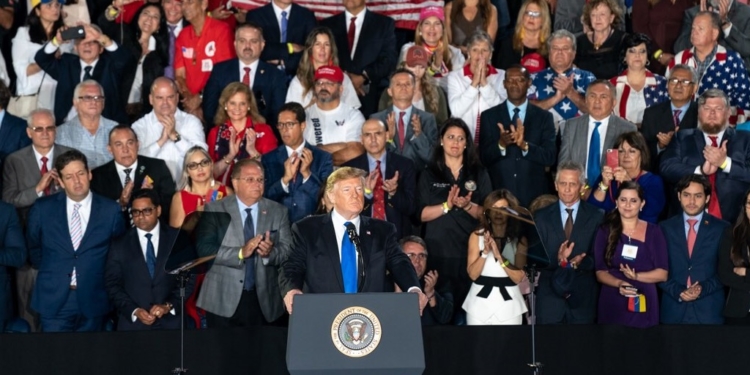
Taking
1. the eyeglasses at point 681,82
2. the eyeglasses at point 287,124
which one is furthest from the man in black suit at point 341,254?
the eyeglasses at point 681,82

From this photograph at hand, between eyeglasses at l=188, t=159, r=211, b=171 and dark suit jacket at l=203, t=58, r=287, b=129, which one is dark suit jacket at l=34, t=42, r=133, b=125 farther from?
eyeglasses at l=188, t=159, r=211, b=171

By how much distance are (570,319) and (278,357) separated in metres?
2.16

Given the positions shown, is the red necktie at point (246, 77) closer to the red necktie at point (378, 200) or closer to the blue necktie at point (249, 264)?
the red necktie at point (378, 200)

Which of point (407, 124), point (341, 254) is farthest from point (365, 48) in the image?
point (341, 254)

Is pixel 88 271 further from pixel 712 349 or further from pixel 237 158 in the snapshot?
pixel 712 349

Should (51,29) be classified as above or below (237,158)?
above

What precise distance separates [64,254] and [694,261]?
14.5 ft

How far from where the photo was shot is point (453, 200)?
32.2ft

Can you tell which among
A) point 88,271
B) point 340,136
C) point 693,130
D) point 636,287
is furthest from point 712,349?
point 88,271

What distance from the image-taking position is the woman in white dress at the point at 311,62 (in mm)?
10906

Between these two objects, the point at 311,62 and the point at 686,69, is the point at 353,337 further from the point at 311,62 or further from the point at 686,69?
the point at 686,69

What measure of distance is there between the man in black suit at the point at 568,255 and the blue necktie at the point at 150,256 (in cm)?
272

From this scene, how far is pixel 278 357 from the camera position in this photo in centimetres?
877

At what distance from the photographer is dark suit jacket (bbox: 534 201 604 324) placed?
30.9 feet
